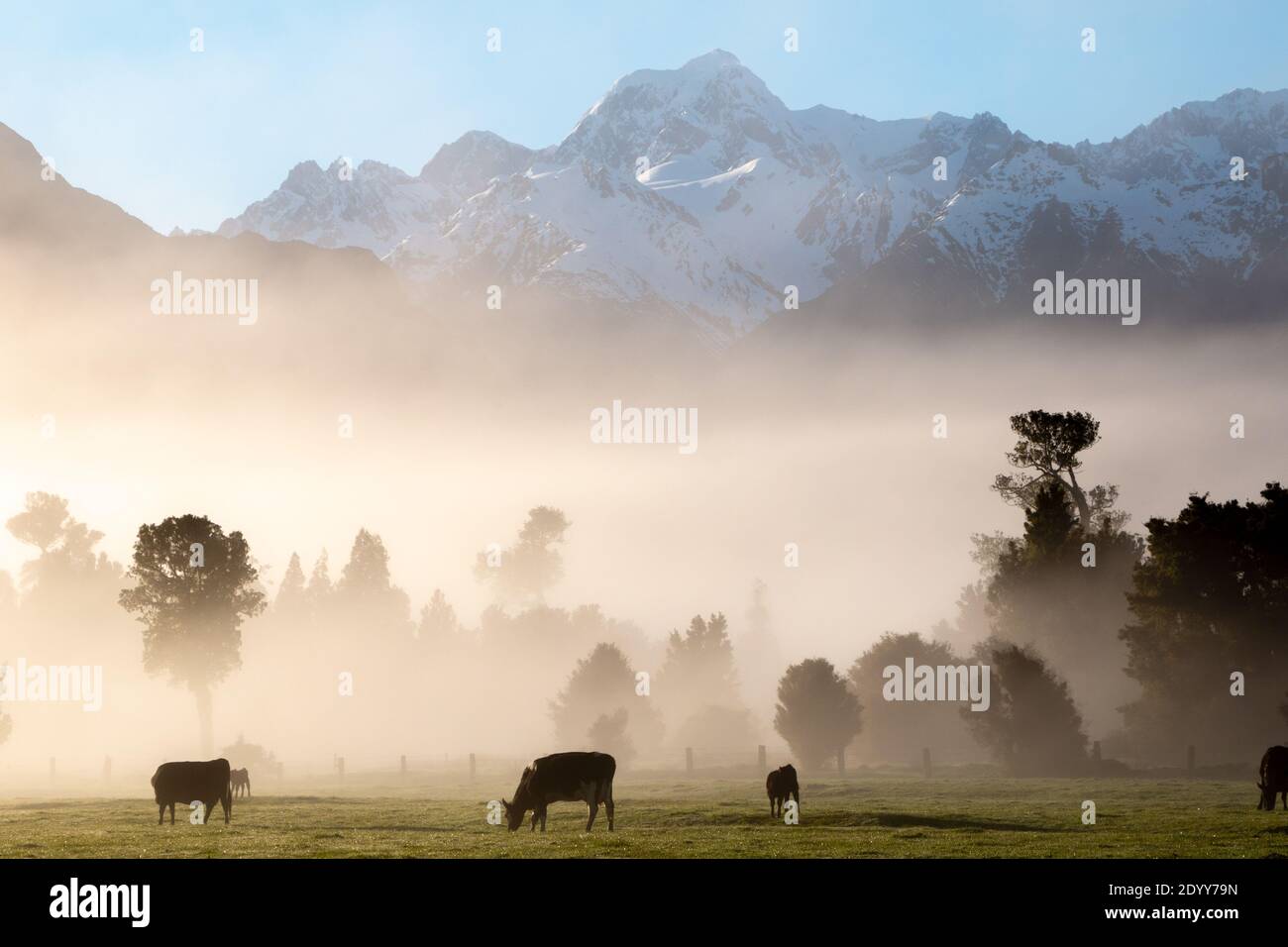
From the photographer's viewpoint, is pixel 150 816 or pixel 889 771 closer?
pixel 150 816

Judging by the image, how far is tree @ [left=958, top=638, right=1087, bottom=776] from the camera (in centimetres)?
7688

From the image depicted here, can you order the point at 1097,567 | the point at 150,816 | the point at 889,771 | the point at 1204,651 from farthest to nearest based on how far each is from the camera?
the point at 1097,567 → the point at 889,771 → the point at 1204,651 → the point at 150,816

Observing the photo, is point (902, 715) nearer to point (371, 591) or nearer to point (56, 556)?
point (371, 591)

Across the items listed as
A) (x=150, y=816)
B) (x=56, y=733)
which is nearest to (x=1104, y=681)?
(x=150, y=816)

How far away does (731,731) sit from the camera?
11550 cm

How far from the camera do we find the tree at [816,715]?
291 ft

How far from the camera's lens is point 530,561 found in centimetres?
15775

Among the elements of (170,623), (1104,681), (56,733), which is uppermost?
(170,623)

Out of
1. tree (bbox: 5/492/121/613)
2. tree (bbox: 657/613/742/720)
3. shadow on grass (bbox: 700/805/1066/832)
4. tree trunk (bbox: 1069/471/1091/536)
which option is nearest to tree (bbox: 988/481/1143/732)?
tree trunk (bbox: 1069/471/1091/536)

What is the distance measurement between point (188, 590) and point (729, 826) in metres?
60.4

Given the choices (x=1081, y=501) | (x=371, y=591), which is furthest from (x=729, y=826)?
(x=371, y=591)
